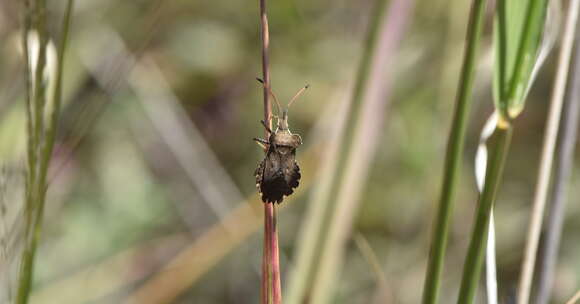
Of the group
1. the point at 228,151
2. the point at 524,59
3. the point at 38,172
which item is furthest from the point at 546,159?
the point at 228,151

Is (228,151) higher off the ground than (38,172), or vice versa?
(228,151)

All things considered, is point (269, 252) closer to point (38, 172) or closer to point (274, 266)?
point (274, 266)

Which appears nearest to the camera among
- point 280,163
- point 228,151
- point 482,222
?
point 482,222

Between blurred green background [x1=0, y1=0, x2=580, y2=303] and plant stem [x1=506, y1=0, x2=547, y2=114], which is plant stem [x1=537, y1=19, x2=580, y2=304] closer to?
plant stem [x1=506, y1=0, x2=547, y2=114]

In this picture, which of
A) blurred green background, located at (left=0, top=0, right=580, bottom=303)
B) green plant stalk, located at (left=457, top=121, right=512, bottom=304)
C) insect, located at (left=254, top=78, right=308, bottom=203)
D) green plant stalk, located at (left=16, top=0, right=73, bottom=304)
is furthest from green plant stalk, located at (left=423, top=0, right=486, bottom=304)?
blurred green background, located at (left=0, top=0, right=580, bottom=303)

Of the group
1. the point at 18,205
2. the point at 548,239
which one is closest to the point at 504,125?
the point at 548,239

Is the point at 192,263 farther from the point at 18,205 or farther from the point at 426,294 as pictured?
the point at 426,294

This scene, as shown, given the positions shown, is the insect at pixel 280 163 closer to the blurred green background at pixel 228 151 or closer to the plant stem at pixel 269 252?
the plant stem at pixel 269 252
